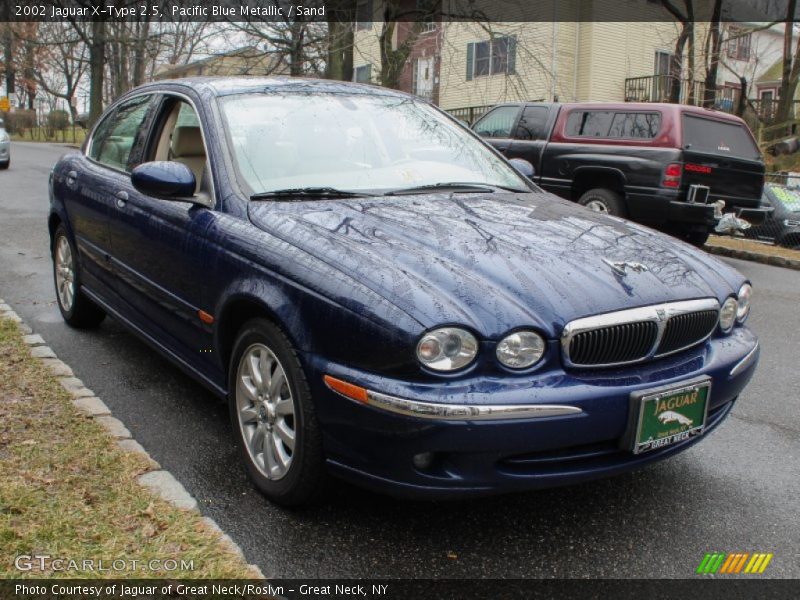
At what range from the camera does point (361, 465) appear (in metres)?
2.77

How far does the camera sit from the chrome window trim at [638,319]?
2740 millimetres

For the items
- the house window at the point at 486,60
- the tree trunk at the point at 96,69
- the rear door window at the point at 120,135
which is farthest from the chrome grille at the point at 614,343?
the tree trunk at the point at 96,69

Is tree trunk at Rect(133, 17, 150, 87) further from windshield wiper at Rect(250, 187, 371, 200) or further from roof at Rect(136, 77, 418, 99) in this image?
windshield wiper at Rect(250, 187, 371, 200)

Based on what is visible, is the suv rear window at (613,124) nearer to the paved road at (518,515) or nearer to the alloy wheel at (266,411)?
the paved road at (518,515)

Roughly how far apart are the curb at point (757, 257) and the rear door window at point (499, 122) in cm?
337

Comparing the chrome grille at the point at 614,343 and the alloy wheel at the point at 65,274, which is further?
the alloy wheel at the point at 65,274

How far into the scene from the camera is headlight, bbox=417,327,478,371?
8.63ft

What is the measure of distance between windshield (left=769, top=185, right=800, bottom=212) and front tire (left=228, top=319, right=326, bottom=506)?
12459 mm

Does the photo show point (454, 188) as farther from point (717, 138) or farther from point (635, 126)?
point (717, 138)

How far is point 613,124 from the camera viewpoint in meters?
11.0

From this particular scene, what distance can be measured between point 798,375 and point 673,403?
9.61 ft

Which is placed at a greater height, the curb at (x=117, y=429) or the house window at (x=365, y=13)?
the house window at (x=365, y=13)

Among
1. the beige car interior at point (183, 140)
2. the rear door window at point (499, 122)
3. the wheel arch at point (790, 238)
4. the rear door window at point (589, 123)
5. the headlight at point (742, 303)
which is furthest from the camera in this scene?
the wheel arch at point (790, 238)

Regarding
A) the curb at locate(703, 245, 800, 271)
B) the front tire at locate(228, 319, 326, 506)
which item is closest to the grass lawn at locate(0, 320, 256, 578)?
the front tire at locate(228, 319, 326, 506)
